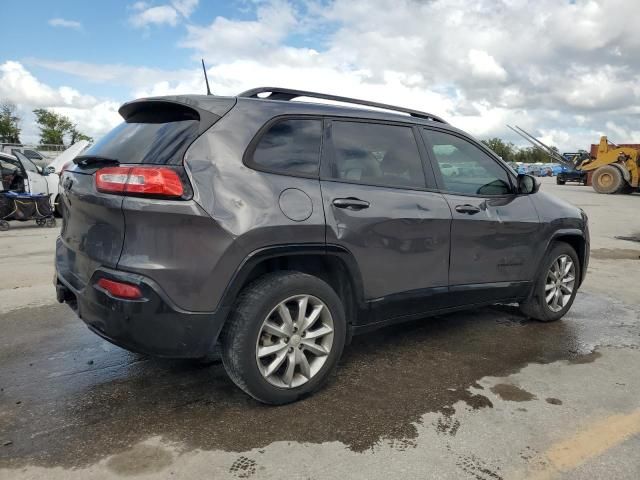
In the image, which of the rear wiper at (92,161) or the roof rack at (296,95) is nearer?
the rear wiper at (92,161)

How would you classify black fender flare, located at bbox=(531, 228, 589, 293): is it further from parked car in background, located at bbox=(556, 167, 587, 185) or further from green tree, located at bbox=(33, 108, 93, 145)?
green tree, located at bbox=(33, 108, 93, 145)

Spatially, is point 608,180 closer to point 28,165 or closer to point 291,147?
point 28,165

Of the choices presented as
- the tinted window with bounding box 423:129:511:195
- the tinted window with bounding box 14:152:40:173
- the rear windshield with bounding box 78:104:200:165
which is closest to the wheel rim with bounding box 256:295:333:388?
the rear windshield with bounding box 78:104:200:165

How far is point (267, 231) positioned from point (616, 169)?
80.0 ft

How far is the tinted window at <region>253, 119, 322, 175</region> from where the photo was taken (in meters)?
2.94

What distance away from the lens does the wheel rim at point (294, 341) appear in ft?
9.49

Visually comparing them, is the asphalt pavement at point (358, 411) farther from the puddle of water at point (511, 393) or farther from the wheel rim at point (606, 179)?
the wheel rim at point (606, 179)

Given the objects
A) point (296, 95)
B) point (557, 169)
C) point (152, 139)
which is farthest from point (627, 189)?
point (152, 139)

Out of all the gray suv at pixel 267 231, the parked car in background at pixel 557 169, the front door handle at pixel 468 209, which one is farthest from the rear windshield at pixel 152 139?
the parked car in background at pixel 557 169

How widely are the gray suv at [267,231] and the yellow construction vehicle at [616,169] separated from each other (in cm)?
2246

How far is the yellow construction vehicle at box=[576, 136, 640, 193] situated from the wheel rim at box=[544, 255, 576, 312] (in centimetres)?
2107

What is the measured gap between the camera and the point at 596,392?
3.31m

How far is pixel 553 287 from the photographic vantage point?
4.70 meters

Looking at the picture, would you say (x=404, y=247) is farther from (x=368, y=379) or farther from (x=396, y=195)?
(x=368, y=379)
